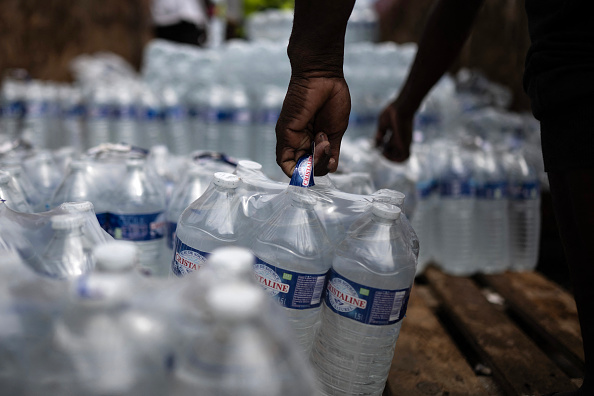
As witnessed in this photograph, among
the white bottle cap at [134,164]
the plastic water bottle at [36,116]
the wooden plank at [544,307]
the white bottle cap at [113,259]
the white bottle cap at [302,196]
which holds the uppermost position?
the white bottle cap at [113,259]

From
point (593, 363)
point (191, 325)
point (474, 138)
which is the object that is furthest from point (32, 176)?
point (474, 138)

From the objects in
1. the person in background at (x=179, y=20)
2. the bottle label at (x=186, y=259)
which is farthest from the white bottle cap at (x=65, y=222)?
the person in background at (x=179, y=20)

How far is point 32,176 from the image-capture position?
198cm

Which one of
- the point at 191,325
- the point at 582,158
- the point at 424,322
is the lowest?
the point at 424,322

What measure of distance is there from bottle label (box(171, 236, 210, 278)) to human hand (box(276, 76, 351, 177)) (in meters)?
0.39

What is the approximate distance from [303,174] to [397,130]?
3.35ft

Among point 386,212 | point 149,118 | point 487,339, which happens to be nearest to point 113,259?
point 386,212

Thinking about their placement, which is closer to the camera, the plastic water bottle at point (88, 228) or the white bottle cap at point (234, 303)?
the white bottle cap at point (234, 303)

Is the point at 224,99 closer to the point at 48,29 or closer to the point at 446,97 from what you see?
the point at 446,97

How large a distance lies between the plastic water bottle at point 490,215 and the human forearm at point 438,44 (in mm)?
1086

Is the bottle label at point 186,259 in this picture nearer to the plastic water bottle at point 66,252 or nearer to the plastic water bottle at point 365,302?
the plastic water bottle at point 66,252

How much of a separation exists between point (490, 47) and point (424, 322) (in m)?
3.66

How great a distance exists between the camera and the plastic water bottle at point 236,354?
752mm

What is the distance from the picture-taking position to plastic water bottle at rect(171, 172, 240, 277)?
1356 millimetres
